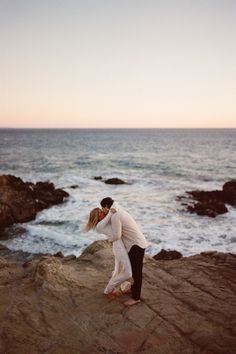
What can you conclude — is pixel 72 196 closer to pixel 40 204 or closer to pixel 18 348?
pixel 40 204

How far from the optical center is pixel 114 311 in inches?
225

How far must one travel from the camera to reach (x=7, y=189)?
19.6 meters

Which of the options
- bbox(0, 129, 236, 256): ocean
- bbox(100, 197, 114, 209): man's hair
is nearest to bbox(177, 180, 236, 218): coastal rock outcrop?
bbox(0, 129, 236, 256): ocean

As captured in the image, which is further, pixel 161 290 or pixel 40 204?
pixel 40 204

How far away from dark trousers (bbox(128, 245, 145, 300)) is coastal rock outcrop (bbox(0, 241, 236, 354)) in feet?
1.01

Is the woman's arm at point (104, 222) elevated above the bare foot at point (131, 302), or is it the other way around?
the woman's arm at point (104, 222)

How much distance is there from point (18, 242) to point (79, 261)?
7304 millimetres

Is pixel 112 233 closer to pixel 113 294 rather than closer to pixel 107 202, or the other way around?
pixel 107 202

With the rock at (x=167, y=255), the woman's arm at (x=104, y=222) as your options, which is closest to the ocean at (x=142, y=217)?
the rock at (x=167, y=255)

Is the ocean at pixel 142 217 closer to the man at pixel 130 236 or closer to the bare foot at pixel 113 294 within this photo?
the bare foot at pixel 113 294

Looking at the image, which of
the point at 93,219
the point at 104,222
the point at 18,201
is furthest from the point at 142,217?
the point at 104,222

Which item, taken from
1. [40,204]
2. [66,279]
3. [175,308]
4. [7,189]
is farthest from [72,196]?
[175,308]

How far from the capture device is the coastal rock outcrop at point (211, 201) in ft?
64.2

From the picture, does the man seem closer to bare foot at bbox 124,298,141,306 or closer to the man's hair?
the man's hair
